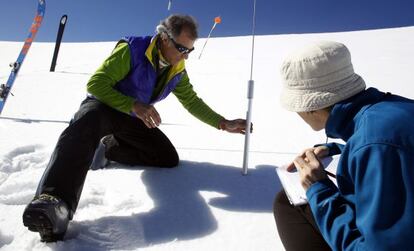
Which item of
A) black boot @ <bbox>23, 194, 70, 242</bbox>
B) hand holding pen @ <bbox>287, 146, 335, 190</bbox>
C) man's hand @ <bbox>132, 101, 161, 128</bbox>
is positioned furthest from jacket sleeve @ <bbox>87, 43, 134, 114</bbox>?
hand holding pen @ <bbox>287, 146, 335, 190</bbox>

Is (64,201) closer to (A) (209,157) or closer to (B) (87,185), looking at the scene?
(B) (87,185)

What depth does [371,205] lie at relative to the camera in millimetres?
886

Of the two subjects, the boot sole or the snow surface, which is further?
the snow surface

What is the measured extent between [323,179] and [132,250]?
0.95 meters

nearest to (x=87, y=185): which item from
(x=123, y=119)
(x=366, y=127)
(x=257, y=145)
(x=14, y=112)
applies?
(x=123, y=119)

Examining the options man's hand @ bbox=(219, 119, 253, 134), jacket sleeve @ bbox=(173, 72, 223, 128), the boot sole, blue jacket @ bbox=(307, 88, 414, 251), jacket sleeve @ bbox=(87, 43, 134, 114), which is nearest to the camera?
blue jacket @ bbox=(307, 88, 414, 251)

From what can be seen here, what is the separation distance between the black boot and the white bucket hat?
1.07 metres

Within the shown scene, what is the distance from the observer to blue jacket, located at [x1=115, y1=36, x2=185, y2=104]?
238 cm

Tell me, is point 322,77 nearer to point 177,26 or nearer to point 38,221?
point 38,221

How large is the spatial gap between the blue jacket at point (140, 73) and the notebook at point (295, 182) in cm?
128

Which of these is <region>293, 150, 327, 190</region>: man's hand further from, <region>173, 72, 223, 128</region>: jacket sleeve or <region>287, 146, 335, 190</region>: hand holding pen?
<region>173, 72, 223, 128</region>: jacket sleeve

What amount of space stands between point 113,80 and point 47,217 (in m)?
1.05

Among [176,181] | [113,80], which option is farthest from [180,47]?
[176,181]

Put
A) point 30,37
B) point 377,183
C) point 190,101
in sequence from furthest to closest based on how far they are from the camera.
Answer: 1. point 30,37
2. point 190,101
3. point 377,183
